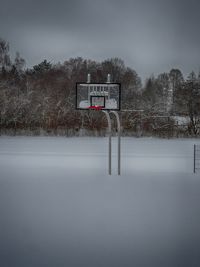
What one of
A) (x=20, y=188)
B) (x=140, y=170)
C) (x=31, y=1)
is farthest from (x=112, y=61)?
(x=31, y=1)

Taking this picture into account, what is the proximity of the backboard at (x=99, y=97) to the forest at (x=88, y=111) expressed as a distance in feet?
37.4

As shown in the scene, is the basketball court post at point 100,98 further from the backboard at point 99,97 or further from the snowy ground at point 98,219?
the snowy ground at point 98,219

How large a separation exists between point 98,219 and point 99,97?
468cm

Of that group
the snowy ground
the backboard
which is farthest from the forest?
the snowy ground

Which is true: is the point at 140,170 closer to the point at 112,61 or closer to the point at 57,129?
the point at 57,129

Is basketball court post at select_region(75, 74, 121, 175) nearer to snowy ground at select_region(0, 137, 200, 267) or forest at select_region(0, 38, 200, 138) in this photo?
snowy ground at select_region(0, 137, 200, 267)

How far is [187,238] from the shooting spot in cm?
323

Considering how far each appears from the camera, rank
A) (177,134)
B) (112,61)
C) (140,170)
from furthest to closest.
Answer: (112,61), (177,134), (140,170)

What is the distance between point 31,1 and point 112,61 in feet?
68.8

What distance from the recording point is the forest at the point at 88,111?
20922 millimetres

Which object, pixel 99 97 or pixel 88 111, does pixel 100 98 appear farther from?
pixel 88 111

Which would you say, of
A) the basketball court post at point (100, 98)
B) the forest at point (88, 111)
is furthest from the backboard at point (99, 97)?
the forest at point (88, 111)

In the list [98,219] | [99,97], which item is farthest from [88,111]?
[98,219]

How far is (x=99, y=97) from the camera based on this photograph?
8.06 meters
